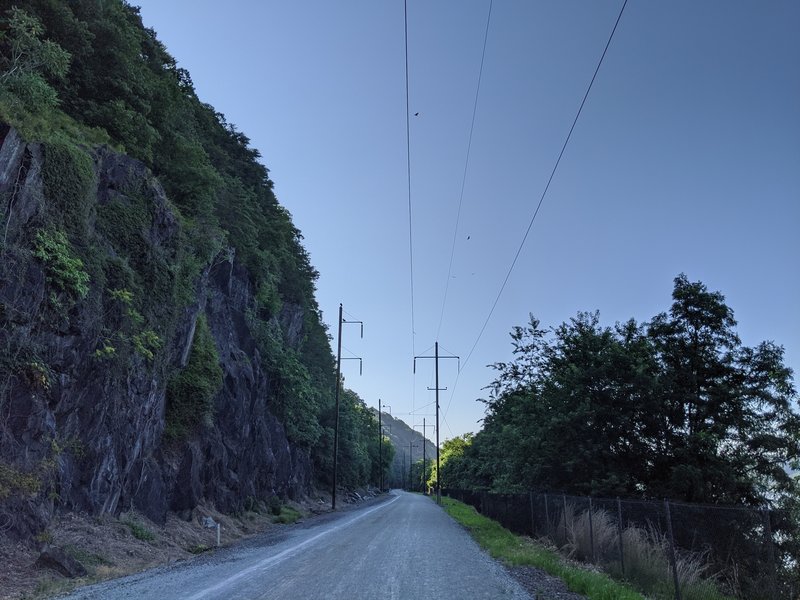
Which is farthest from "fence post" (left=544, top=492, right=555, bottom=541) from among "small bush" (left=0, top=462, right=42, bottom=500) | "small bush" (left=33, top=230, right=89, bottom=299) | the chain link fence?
"small bush" (left=33, top=230, right=89, bottom=299)

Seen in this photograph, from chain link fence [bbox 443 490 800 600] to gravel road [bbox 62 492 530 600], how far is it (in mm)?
2629

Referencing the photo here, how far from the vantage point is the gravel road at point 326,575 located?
8.23 m

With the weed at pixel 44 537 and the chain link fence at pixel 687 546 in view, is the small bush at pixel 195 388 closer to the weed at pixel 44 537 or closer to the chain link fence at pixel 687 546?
the weed at pixel 44 537

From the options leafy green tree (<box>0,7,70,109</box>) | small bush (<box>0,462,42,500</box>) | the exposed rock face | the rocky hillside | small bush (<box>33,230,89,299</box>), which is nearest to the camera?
small bush (<box>0,462,42,500</box>)

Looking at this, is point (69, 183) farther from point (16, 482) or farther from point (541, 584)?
point (541, 584)

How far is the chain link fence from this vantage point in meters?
8.86

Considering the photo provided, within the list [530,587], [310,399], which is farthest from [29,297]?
[310,399]

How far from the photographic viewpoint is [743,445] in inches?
648

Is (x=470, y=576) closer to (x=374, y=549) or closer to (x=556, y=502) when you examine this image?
(x=374, y=549)

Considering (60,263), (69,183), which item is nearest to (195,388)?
(60,263)

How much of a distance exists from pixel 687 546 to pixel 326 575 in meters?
8.48

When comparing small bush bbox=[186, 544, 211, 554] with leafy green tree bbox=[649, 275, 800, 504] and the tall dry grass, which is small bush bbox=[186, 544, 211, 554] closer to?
the tall dry grass

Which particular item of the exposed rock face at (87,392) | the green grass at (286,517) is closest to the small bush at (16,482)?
the exposed rock face at (87,392)

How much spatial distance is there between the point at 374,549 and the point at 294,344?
33366 millimetres
